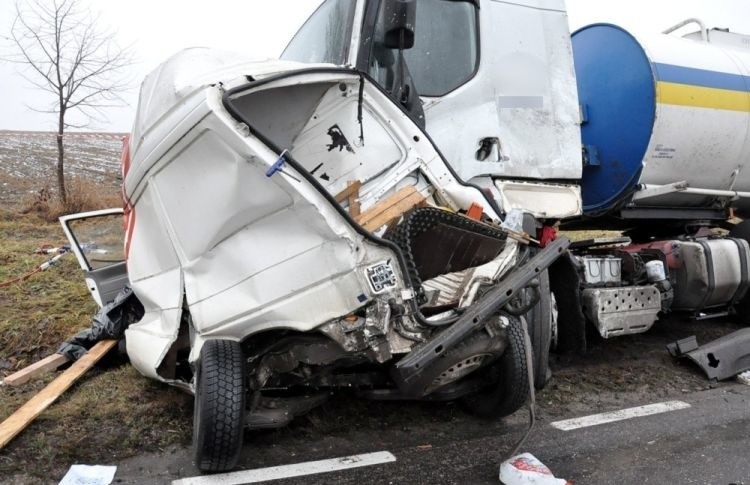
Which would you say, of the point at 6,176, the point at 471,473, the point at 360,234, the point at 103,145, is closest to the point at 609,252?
the point at 471,473

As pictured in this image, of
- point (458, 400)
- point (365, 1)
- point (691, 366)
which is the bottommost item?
point (691, 366)

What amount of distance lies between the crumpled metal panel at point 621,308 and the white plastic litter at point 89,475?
3317mm

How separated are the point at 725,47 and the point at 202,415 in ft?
18.6

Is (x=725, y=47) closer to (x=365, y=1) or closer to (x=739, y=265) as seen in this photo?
(x=739, y=265)

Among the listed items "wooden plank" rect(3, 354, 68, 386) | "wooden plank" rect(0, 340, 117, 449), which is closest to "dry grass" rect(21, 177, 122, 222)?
"wooden plank" rect(3, 354, 68, 386)

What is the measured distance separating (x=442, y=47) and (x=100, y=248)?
349 cm

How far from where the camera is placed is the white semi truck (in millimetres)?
2664

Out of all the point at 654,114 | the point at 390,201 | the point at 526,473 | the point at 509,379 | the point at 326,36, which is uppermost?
the point at 326,36

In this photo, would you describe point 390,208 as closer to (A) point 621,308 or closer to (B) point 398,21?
(B) point 398,21

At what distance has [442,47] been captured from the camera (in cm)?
400

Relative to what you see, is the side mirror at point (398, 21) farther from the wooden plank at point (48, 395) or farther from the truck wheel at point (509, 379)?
the wooden plank at point (48, 395)

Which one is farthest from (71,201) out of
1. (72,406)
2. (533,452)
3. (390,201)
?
(533,452)

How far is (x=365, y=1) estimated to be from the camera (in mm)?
→ 3639

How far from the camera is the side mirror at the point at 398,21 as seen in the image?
3.10 m
